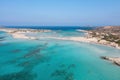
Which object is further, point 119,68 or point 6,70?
point 119,68

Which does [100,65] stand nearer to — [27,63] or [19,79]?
[27,63]

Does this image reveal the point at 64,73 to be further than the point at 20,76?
Yes

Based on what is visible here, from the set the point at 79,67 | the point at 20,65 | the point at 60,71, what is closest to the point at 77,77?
the point at 60,71

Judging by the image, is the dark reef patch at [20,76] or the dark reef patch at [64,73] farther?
the dark reef patch at [64,73]

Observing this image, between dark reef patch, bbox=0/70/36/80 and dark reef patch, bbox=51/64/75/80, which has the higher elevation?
dark reef patch, bbox=0/70/36/80

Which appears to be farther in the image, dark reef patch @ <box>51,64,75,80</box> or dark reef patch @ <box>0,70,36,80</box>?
dark reef patch @ <box>51,64,75,80</box>

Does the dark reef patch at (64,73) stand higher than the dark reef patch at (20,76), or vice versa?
the dark reef patch at (20,76)

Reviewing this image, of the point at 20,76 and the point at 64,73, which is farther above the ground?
the point at 20,76

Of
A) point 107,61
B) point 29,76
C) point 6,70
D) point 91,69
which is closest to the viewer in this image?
point 29,76

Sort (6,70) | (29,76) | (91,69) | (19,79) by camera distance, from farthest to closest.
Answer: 1. (91,69)
2. (6,70)
3. (29,76)
4. (19,79)
